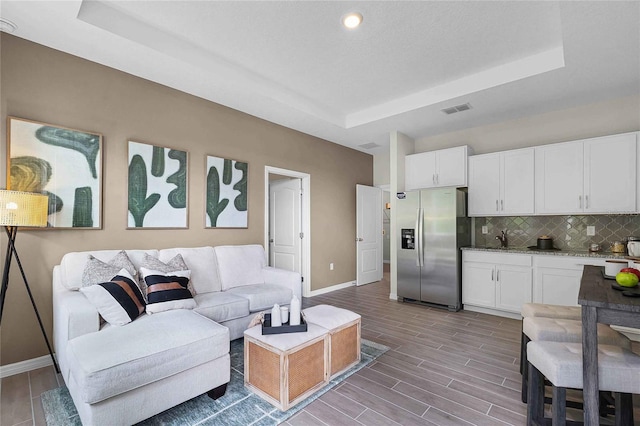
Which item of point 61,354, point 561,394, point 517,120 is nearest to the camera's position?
point 561,394

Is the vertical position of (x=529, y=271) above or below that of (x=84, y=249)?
below

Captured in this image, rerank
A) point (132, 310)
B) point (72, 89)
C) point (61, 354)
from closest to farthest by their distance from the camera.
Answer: point (61, 354) → point (132, 310) → point (72, 89)

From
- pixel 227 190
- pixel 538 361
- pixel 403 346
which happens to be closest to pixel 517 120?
pixel 403 346

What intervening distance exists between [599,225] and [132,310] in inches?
206

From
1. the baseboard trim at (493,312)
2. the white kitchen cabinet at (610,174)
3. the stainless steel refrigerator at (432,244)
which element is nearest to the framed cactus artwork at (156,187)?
the stainless steel refrigerator at (432,244)

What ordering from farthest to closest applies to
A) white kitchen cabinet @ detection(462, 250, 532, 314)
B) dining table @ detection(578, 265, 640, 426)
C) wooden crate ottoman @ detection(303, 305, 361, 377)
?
white kitchen cabinet @ detection(462, 250, 532, 314) → wooden crate ottoman @ detection(303, 305, 361, 377) → dining table @ detection(578, 265, 640, 426)

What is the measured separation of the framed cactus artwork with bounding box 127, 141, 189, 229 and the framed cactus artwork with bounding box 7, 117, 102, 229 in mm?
294

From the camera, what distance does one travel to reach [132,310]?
2.26 metres

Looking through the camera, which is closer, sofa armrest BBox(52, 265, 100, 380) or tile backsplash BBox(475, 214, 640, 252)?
sofa armrest BBox(52, 265, 100, 380)

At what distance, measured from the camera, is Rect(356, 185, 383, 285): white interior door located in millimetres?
5930

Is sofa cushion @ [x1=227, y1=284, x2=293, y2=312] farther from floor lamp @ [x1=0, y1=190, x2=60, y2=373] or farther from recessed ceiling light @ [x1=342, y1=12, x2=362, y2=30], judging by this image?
recessed ceiling light @ [x1=342, y1=12, x2=362, y2=30]

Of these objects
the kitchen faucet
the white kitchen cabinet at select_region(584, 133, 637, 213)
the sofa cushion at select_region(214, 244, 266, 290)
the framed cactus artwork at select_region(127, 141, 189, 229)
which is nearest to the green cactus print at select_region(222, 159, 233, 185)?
the framed cactus artwork at select_region(127, 141, 189, 229)

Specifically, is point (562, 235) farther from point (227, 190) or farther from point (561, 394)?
point (227, 190)

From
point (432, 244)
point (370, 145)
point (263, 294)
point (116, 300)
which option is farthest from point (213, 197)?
point (370, 145)
